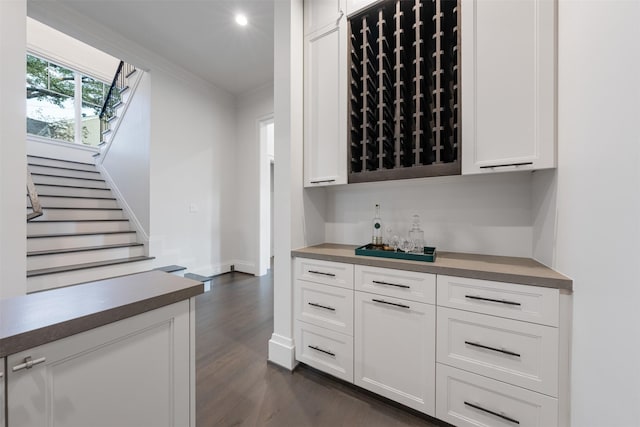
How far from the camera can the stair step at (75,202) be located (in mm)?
3496

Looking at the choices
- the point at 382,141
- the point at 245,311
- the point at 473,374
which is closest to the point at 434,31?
the point at 382,141

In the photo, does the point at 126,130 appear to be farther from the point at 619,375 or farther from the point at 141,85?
the point at 619,375

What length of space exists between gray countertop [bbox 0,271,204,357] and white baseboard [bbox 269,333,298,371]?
1150 millimetres

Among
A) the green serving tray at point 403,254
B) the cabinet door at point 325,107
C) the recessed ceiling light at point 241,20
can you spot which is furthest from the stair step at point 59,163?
the green serving tray at point 403,254

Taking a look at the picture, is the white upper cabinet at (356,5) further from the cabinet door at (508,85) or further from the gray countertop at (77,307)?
the gray countertop at (77,307)

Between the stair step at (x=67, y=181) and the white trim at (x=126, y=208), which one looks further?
the stair step at (x=67, y=181)

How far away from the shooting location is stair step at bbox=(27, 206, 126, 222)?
3.37 m

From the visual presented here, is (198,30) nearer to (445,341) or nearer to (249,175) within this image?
(249,175)

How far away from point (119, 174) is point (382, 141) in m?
4.45

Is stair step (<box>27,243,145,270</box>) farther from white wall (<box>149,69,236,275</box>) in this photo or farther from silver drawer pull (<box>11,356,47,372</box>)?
silver drawer pull (<box>11,356,47,372</box>)

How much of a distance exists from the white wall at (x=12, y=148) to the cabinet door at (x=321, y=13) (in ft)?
5.83

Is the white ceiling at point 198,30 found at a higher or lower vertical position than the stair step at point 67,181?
higher

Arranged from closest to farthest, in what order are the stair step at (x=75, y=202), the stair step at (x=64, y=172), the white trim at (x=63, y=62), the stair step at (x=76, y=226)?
the stair step at (x=76, y=226)
the stair step at (x=75, y=202)
the stair step at (x=64, y=172)
the white trim at (x=63, y=62)

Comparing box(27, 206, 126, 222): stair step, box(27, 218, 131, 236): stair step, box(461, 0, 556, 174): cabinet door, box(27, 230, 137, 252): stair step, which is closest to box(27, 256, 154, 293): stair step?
box(27, 230, 137, 252): stair step
